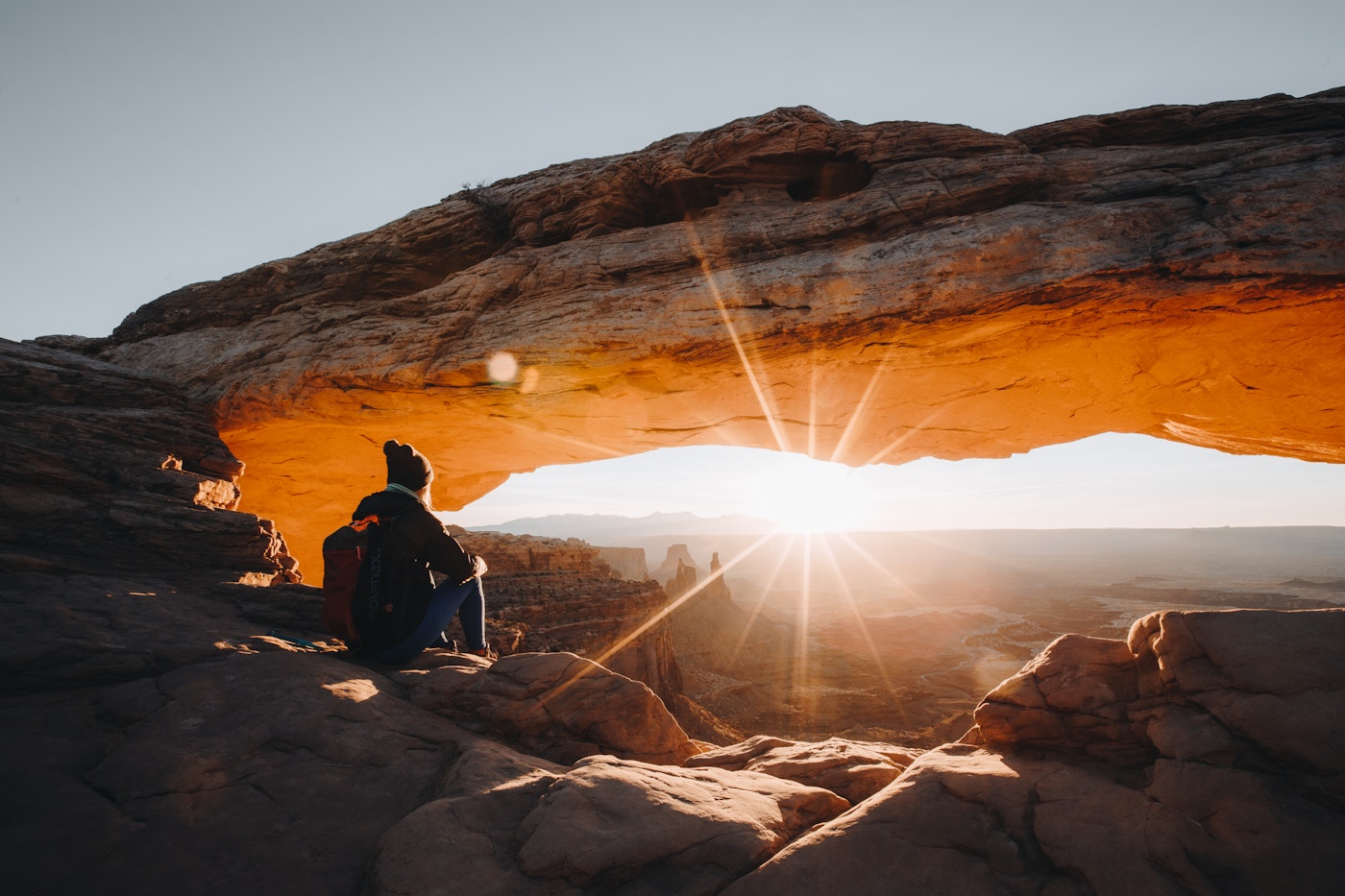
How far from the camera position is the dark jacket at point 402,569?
5.74 meters

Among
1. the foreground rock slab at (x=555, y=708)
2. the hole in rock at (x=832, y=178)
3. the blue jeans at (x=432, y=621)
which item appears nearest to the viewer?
the foreground rock slab at (x=555, y=708)

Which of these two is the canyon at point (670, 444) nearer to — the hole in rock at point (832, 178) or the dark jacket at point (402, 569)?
the hole in rock at point (832, 178)

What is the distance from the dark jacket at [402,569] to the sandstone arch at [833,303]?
4631 millimetres

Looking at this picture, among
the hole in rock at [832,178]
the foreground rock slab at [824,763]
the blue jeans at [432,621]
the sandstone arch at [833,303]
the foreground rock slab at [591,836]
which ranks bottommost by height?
the foreground rock slab at [824,763]

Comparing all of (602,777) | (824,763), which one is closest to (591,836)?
(602,777)

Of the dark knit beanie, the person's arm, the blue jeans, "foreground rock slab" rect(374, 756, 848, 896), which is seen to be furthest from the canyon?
the dark knit beanie

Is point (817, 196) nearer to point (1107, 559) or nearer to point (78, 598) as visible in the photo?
point (78, 598)

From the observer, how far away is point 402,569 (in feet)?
18.9

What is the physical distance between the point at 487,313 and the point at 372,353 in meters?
2.52

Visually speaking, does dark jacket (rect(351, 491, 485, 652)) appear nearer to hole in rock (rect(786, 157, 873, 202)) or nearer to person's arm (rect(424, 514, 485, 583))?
person's arm (rect(424, 514, 485, 583))

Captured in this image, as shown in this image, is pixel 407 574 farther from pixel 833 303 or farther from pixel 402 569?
pixel 833 303

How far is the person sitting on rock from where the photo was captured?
5754 millimetres

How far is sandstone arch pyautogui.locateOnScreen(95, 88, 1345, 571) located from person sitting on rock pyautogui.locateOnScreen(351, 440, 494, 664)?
174 inches

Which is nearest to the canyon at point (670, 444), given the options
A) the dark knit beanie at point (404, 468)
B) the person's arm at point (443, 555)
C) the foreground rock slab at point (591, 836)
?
the foreground rock slab at point (591, 836)
